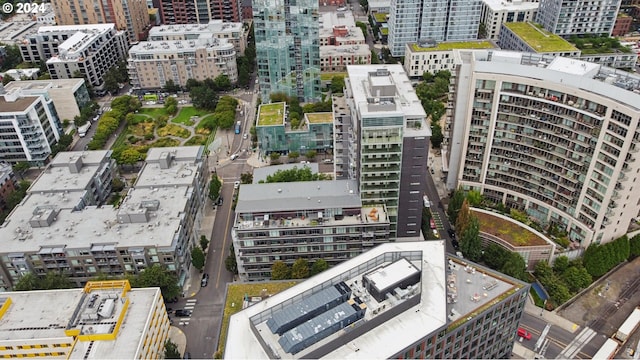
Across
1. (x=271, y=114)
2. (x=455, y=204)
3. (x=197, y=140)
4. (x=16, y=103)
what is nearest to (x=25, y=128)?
(x=16, y=103)

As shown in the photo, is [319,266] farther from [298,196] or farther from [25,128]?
[25,128]

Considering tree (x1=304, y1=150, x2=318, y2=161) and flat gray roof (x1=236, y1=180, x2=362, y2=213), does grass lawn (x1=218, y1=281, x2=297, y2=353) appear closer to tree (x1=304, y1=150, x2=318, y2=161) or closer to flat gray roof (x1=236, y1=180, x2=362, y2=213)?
flat gray roof (x1=236, y1=180, x2=362, y2=213)

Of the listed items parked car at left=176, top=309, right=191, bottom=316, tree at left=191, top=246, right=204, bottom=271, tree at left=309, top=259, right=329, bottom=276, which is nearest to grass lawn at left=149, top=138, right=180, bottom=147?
tree at left=191, top=246, right=204, bottom=271

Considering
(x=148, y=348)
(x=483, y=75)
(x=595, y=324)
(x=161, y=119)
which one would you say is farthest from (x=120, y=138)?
(x=595, y=324)

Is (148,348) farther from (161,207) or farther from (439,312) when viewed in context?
(439,312)

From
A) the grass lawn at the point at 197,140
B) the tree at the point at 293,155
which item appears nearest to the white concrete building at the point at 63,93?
the grass lawn at the point at 197,140
